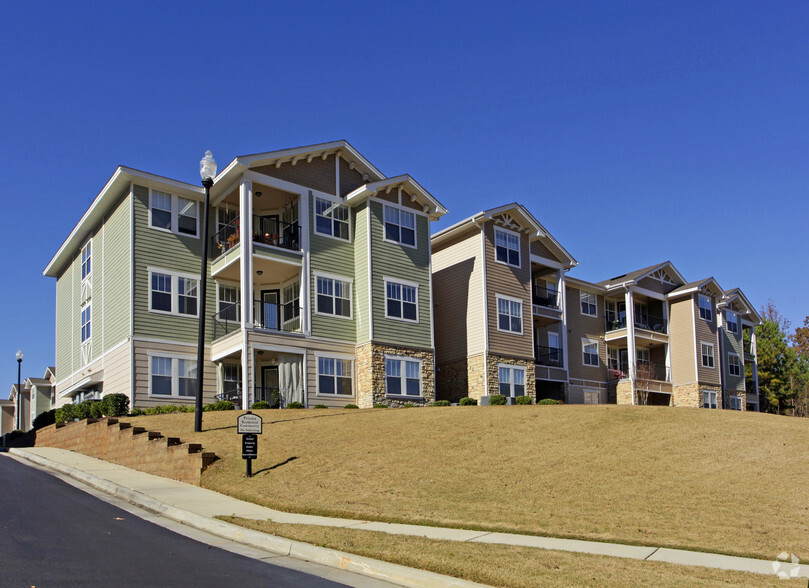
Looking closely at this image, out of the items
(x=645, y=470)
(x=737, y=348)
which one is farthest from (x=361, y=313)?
(x=737, y=348)

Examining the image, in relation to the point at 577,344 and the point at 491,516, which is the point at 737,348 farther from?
the point at 491,516

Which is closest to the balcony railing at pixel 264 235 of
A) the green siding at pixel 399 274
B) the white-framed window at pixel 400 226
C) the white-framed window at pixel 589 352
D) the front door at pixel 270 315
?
the front door at pixel 270 315

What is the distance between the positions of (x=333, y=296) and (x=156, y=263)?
739 centimetres

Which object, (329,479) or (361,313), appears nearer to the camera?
(329,479)

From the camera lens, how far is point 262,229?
34.5m

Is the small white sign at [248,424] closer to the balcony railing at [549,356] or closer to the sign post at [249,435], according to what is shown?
the sign post at [249,435]

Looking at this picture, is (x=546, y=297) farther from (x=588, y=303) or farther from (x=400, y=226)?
(x=400, y=226)

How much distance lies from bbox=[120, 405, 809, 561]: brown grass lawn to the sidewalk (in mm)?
416

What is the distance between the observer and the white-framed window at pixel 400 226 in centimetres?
3500

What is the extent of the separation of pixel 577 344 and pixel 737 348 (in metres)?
16.7

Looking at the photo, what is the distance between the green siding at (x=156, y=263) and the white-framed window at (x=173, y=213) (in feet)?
0.74

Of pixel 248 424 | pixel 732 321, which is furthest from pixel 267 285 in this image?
pixel 732 321

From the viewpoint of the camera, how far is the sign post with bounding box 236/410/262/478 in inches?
684

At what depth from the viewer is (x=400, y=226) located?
3550cm
